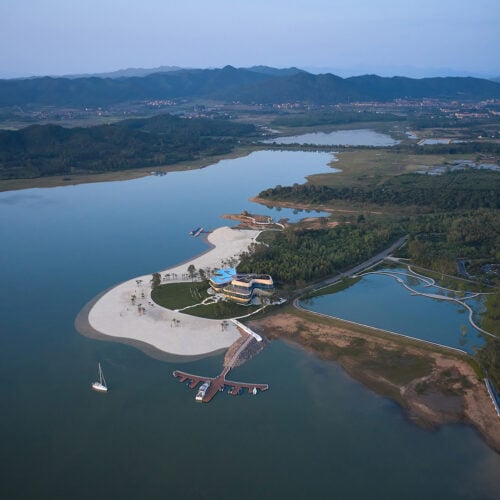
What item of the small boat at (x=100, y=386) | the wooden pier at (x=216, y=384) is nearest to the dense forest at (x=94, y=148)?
the small boat at (x=100, y=386)

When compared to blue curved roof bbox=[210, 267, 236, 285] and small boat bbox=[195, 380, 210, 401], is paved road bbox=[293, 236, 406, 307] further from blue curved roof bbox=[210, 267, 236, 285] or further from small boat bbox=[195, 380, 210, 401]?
small boat bbox=[195, 380, 210, 401]

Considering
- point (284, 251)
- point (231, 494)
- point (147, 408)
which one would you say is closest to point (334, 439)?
point (231, 494)

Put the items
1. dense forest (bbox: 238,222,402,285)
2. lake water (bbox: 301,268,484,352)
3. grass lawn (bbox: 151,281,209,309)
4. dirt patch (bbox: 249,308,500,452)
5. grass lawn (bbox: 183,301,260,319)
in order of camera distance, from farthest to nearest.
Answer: dense forest (bbox: 238,222,402,285) → grass lawn (bbox: 151,281,209,309) → grass lawn (bbox: 183,301,260,319) → lake water (bbox: 301,268,484,352) → dirt patch (bbox: 249,308,500,452)

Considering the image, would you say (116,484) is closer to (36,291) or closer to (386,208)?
(36,291)

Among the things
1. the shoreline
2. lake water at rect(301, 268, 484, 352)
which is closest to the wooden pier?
the shoreline

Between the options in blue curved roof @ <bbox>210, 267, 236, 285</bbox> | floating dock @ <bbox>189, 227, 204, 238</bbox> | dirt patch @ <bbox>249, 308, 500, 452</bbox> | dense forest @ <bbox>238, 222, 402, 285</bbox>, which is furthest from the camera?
floating dock @ <bbox>189, 227, 204, 238</bbox>
